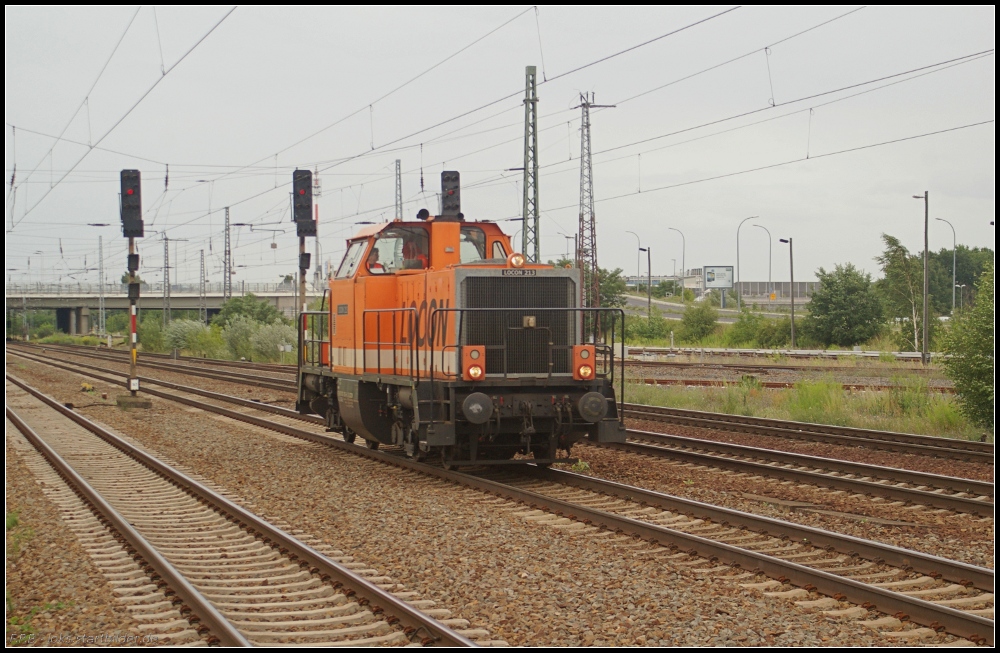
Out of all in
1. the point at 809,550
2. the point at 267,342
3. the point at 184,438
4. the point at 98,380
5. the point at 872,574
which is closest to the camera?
the point at 872,574

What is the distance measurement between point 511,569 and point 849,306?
44.2 metres

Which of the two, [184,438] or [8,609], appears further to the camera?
[184,438]

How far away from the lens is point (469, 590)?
23.0ft

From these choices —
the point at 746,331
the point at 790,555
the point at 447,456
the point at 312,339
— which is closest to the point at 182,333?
the point at 746,331

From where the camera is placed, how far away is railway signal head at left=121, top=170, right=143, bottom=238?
23.3m

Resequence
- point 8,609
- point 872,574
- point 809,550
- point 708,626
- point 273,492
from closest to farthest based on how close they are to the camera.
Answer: point 708,626 < point 8,609 < point 872,574 < point 809,550 < point 273,492

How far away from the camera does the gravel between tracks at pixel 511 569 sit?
6055 millimetres

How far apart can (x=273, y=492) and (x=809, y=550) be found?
253 inches

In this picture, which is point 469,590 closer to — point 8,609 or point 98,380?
point 8,609

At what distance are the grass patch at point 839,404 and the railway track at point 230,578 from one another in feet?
38.8

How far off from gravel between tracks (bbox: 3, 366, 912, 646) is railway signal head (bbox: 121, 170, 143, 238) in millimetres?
11733

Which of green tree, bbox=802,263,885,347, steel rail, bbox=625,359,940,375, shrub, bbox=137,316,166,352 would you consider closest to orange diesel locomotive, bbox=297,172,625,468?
steel rail, bbox=625,359,940,375

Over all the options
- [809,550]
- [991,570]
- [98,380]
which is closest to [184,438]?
[809,550]

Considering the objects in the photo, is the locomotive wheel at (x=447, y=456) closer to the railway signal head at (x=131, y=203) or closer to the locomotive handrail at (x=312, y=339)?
the locomotive handrail at (x=312, y=339)
